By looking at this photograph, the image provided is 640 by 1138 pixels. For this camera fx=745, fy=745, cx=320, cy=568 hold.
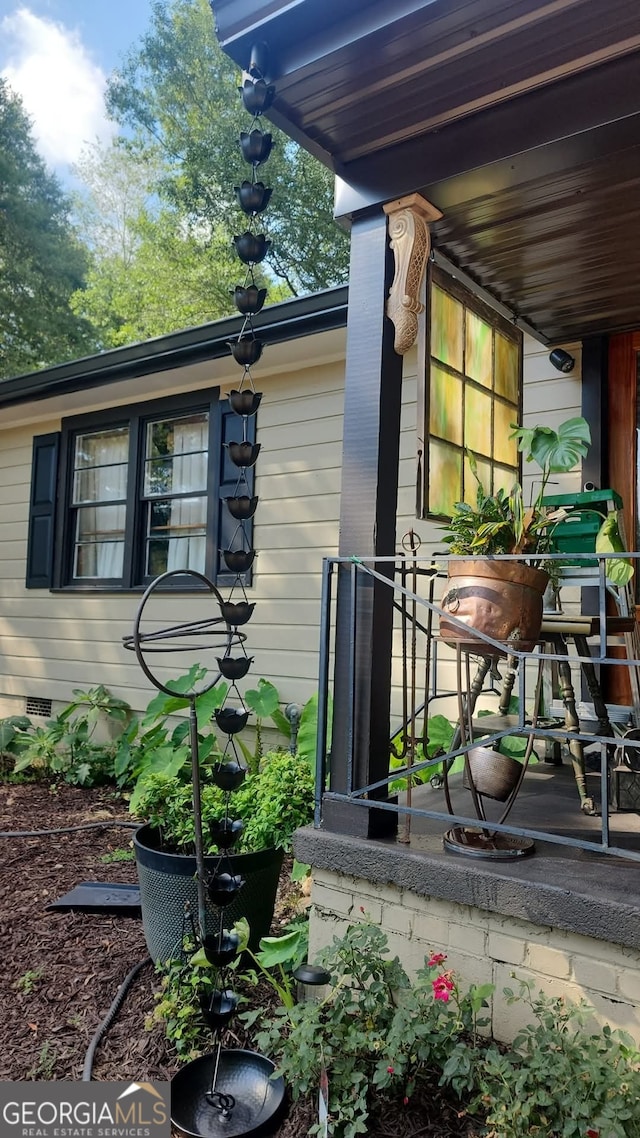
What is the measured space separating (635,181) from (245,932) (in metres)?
2.69

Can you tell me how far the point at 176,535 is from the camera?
6023mm

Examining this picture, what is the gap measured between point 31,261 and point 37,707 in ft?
50.3

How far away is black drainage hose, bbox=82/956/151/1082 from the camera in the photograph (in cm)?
207

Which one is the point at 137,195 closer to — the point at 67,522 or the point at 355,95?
the point at 67,522


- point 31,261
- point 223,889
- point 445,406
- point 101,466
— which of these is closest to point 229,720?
point 223,889

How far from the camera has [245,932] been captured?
223 centimetres

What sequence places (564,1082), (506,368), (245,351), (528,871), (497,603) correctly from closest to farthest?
(564,1082)
(528,871)
(497,603)
(245,351)
(506,368)

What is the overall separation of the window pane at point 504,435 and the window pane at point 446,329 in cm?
44

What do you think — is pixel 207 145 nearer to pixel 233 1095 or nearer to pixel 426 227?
pixel 426 227

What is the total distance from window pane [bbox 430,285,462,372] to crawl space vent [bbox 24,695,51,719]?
5.48 metres

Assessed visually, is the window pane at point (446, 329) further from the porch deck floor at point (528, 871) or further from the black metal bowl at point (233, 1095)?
the black metal bowl at point (233, 1095)

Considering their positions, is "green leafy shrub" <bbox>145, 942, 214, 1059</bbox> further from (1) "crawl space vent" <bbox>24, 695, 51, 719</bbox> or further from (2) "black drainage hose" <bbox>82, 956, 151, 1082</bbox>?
(1) "crawl space vent" <bbox>24, 695, 51, 719</bbox>

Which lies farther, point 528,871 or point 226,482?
point 226,482

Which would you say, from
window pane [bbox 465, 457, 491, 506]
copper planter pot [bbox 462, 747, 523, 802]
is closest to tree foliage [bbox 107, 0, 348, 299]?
window pane [bbox 465, 457, 491, 506]
